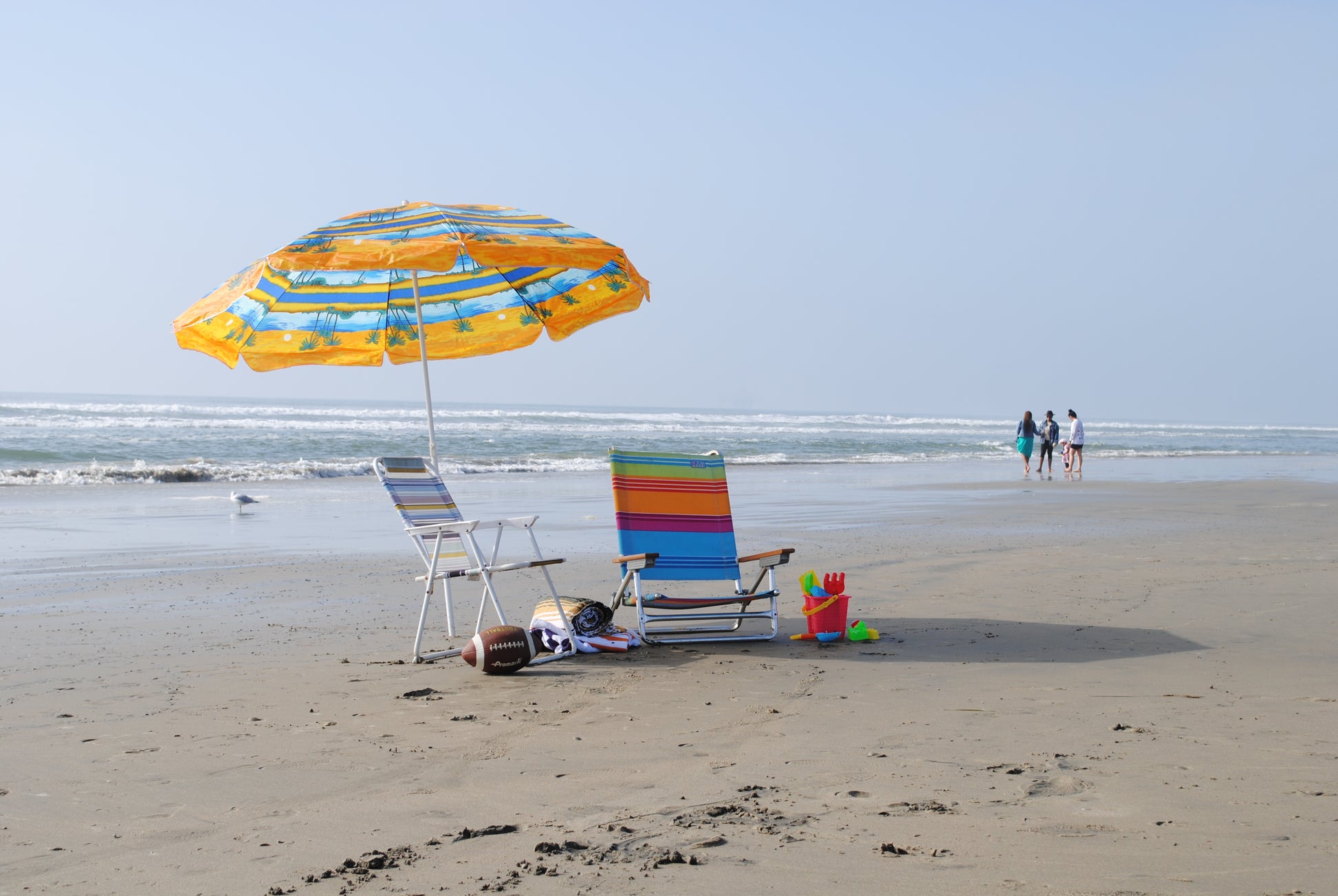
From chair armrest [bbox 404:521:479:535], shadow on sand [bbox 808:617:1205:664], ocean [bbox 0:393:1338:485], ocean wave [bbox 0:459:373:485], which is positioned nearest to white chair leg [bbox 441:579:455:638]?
chair armrest [bbox 404:521:479:535]

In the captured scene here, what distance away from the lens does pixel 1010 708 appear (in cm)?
414

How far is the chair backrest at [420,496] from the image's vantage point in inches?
235

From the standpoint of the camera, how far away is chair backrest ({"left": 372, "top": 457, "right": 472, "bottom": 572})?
19.6 feet

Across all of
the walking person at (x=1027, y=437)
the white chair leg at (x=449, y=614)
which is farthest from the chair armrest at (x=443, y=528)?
the walking person at (x=1027, y=437)

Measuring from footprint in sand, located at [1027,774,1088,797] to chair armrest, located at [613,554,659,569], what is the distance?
8.52ft

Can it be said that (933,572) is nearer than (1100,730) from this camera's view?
No

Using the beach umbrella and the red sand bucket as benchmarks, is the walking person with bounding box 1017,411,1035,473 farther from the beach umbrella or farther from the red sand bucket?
the red sand bucket

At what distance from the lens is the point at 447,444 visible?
3228 centimetres

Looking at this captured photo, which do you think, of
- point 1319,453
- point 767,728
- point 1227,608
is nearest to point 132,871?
point 767,728

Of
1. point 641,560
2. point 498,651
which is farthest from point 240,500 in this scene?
point 498,651

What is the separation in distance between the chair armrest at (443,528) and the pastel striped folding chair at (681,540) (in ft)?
2.68

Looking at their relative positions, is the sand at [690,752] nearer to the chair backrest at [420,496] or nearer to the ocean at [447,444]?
the chair backrest at [420,496]

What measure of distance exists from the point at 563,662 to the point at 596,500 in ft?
32.6

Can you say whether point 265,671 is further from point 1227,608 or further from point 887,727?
point 1227,608
